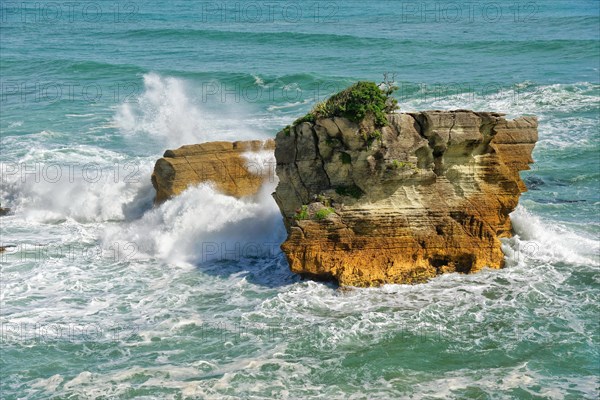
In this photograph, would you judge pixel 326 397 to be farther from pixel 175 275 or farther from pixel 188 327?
pixel 175 275

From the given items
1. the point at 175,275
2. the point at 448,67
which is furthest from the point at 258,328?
the point at 448,67

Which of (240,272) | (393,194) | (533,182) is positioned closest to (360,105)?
(393,194)

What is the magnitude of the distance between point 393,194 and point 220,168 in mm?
6428

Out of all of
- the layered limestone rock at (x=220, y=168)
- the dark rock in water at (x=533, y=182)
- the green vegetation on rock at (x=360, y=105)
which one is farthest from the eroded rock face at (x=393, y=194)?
the dark rock in water at (x=533, y=182)

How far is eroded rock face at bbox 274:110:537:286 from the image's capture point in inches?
719

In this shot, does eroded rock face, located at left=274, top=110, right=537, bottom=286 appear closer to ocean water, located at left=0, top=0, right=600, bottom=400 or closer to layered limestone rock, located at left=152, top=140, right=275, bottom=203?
ocean water, located at left=0, top=0, right=600, bottom=400

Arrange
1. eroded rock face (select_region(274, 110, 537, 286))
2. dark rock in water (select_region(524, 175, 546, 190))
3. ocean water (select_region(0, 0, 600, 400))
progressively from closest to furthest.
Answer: ocean water (select_region(0, 0, 600, 400)), eroded rock face (select_region(274, 110, 537, 286)), dark rock in water (select_region(524, 175, 546, 190))

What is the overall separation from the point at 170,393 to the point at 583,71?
117ft

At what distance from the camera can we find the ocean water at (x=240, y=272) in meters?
15.1

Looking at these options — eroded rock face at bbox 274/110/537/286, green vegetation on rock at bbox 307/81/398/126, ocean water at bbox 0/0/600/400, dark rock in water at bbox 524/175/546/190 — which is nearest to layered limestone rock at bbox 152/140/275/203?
ocean water at bbox 0/0/600/400

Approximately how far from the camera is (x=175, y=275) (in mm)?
20172

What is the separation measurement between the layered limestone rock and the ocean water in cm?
49

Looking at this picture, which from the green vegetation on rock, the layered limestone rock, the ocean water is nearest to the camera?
the ocean water

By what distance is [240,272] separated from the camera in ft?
66.3
